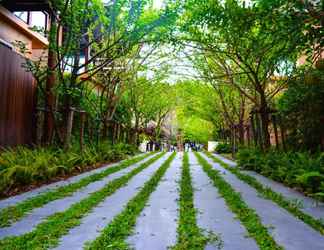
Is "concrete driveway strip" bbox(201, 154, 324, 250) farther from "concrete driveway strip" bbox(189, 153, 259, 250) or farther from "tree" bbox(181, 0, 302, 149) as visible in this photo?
"tree" bbox(181, 0, 302, 149)

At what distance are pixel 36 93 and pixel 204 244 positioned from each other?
26.9 ft

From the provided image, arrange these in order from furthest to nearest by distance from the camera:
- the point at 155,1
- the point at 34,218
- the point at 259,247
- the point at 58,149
→ 1. the point at 155,1
2. the point at 58,149
3. the point at 34,218
4. the point at 259,247

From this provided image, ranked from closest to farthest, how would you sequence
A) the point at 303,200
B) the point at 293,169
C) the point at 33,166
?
the point at 303,200, the point at 33,166, the point at 293,169

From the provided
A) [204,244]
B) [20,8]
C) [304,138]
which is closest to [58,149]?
[20,8]

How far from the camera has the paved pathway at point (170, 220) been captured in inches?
114

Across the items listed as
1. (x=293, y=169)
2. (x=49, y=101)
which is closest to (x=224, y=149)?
(x=49, y=101)

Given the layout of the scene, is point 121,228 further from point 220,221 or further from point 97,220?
point 220,221

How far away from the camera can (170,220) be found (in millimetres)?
3666

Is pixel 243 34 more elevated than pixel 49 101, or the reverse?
pixel 243 34

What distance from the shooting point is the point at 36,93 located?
376 inches

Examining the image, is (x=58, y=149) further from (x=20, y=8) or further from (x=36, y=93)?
(x=20, y=8)

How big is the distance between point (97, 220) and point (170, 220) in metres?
0.85

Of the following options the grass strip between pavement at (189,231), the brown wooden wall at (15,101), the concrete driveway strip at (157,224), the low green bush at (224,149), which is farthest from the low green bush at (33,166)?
the low green bush at (224,149)

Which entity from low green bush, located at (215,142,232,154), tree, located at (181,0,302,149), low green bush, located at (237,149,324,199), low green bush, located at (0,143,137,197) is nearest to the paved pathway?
low green bush, located at (237,149,324,199)
